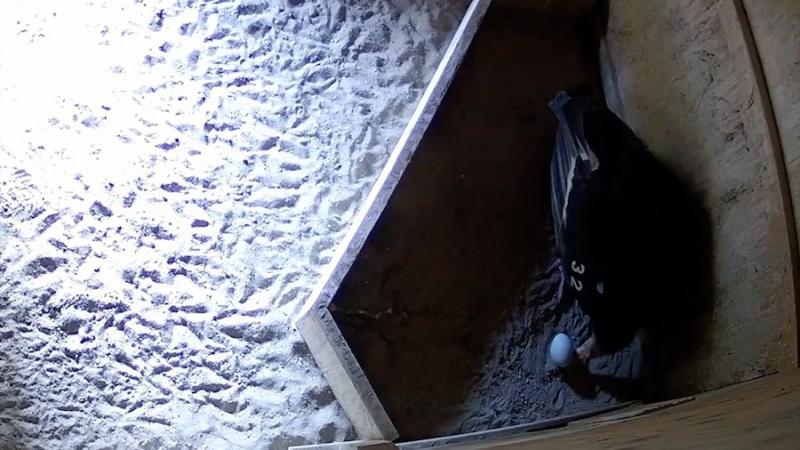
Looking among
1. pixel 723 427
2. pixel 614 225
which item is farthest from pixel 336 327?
pixel 723 427

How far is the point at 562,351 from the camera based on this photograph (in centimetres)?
210

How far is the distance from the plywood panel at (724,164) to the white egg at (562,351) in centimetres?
25

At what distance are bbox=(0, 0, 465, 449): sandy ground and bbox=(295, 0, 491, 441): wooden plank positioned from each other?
63mm

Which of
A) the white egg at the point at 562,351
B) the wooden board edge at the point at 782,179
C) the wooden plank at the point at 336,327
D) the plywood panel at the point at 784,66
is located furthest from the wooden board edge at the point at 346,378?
the plywood panel at the point at 784,66

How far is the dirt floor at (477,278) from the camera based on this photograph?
79.2 inches

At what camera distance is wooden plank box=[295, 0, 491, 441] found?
6.21ft

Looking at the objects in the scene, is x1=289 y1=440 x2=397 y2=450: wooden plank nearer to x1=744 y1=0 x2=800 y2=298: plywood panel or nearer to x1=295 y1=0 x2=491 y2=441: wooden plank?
x1=295 y1=0 x2=491 y2=441: wooden plank

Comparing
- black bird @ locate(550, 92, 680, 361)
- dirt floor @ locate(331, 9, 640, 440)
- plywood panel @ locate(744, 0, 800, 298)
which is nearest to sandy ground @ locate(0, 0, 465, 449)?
dirt floor @ locate(331, 9, 640, 440)

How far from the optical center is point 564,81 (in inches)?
93.7

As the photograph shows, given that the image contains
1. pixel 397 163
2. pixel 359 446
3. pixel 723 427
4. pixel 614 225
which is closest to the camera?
pixel 723 427

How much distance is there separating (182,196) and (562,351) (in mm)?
1095

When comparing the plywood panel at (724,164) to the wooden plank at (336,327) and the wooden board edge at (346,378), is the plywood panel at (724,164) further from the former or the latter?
the wooden board edge at (346,378)

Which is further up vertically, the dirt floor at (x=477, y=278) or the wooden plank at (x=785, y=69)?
the wooden plank at (x=785, y=69)

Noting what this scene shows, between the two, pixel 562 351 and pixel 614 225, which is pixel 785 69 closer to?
pixel 614 225
